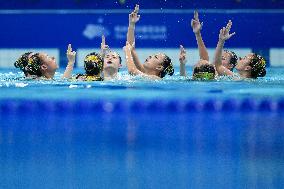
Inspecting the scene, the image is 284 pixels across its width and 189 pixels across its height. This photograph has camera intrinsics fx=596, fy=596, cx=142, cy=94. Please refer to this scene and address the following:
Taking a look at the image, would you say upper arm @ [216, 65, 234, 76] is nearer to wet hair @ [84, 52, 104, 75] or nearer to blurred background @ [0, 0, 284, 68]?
wet hair @ [84, 52, 104, 75]

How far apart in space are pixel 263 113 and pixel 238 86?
166cm

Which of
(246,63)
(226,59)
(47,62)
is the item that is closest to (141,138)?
(47,62)

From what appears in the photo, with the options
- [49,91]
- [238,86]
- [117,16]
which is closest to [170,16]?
[117,16]

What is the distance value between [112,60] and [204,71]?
106cm

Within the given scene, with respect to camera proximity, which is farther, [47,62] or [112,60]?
[112,60]

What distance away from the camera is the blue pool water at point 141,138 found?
7.65ft

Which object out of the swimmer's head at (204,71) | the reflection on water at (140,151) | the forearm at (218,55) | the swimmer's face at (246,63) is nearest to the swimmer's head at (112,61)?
the swimmer's head at (204,71)

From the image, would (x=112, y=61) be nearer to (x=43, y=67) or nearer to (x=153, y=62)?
(x=153, y=62)

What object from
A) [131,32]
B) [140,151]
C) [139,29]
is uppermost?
[139,29]

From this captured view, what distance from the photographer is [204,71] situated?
6.41 m

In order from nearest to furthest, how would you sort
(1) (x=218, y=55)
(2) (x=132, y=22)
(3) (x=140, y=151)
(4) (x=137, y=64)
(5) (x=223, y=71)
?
(3) (x=140, y=151) → (2) (x=132, y=22) → (1) (x=218, y=55) → (5) (x=223, y=71) → (4) (x=137, y=64)

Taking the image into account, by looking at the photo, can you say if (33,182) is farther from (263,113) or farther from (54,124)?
(263,113)

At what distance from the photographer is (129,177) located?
2.32 meters

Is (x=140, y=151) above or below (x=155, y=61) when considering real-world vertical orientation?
below
